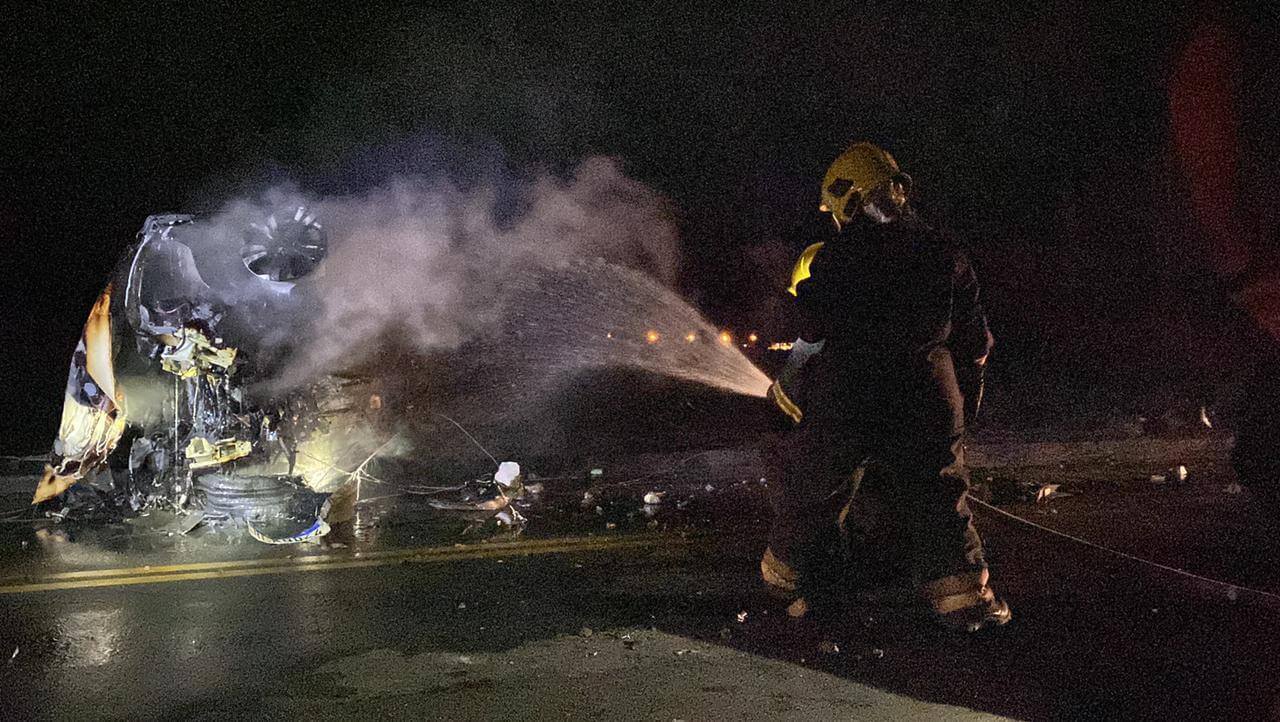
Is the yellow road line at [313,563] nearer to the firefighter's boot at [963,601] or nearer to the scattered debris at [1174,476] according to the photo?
the firefighter's boot at [963,601]

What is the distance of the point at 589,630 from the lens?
427 cm

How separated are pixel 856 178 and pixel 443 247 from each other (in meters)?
6.35

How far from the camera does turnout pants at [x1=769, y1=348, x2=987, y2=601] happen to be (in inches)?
160

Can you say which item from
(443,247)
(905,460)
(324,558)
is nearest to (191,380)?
(324,558)

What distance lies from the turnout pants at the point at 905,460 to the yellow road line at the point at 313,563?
1865 millimetres

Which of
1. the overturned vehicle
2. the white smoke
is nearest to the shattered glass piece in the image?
the overturned vehicle

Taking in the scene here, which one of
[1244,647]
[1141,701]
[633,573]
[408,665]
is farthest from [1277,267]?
[408,665]

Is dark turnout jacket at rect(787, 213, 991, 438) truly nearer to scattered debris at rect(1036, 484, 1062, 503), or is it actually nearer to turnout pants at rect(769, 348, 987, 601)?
turnout pants at rect(769, 348, 987, 601)

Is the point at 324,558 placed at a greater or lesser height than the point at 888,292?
lesser

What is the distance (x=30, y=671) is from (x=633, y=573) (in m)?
2.94

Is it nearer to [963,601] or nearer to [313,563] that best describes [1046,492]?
[963,601]

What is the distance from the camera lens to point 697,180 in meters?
14.0

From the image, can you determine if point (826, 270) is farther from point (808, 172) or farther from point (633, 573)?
point (808, 172)

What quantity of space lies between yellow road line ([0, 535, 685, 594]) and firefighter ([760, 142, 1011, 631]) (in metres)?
1.89
